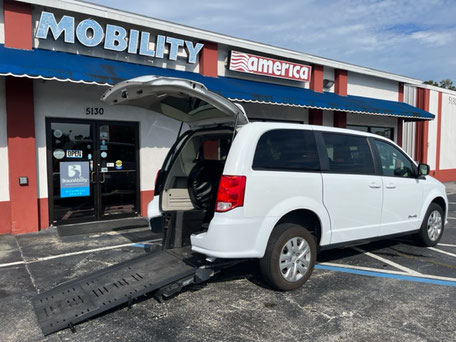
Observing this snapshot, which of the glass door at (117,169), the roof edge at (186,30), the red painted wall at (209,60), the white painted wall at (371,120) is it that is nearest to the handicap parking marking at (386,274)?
the glass door at (117,169)

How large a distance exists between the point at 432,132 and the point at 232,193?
16835mm

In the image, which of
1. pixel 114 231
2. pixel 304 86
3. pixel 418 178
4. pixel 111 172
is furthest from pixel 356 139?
pixel 304 86

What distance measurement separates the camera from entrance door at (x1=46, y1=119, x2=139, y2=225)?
7.73m

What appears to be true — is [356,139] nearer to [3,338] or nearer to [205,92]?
[205,92]

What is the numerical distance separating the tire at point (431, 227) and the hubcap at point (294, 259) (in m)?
2.74

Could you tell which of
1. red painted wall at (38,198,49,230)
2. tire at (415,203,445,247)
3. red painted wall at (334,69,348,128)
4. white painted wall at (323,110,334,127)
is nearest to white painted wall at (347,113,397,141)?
red painted wall at (334,69,348,128)

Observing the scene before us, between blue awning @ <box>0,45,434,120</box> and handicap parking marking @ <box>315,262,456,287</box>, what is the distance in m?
4.81

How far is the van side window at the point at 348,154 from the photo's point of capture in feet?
14.9

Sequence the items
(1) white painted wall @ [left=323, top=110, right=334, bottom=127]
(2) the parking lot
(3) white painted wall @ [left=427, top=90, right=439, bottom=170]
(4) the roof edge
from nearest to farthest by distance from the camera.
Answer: (2) the parking lot
(4) the roof edge
(1) white painted wall @ [left=323, top=110, right=334, bottom=127]
(3) white painted wall @ [left=427, top=90, right=439, bottom=170]

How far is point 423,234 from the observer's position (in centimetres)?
577

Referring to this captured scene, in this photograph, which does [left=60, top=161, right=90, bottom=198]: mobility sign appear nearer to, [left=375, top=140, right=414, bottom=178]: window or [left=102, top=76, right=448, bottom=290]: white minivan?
[left=102, top=76, right=448, bottom=290]: white minivan

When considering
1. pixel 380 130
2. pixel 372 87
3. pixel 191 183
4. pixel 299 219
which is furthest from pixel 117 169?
pixel 380 130

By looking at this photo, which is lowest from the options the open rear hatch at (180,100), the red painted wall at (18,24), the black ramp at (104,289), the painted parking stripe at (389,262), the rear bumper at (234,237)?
the painted parking stripe at (389,262)

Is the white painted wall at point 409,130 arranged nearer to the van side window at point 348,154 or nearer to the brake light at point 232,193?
the van side window at point 348,154
